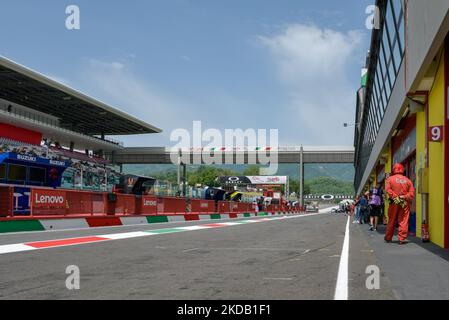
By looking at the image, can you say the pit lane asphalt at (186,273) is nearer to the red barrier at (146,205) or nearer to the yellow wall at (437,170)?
the yellow wall at (437,170)

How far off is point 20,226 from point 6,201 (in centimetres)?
80

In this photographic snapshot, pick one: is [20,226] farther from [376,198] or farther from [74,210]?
[376,198]

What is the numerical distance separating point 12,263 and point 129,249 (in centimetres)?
256

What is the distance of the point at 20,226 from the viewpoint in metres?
14.3

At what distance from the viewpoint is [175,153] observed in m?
91.7

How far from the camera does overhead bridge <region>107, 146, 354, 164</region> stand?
3506 inches

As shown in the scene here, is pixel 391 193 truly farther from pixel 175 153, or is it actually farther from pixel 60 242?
pixel 175 153

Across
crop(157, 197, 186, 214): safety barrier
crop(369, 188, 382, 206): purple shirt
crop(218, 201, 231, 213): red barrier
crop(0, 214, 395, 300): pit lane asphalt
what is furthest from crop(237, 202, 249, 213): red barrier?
crop(0, 214, 395, 300): pit lane asphalt

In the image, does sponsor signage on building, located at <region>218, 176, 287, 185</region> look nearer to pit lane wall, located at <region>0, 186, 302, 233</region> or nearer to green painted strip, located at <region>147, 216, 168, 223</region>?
pit lane wall, located at <region>0, 186, 302, 233</region>

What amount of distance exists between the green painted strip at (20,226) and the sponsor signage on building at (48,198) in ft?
1.85

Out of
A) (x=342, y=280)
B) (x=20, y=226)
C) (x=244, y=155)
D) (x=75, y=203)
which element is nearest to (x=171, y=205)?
(x=75, y=203)

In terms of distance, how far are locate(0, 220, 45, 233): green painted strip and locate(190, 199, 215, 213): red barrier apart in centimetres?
1443

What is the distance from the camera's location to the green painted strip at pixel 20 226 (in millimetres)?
13766
